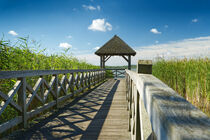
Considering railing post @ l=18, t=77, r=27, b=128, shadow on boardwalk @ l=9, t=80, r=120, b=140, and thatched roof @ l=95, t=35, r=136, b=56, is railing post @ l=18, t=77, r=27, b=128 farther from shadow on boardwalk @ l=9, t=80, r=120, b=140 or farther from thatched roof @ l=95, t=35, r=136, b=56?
thatched roof @ l=95, t=35, r=136, b=56

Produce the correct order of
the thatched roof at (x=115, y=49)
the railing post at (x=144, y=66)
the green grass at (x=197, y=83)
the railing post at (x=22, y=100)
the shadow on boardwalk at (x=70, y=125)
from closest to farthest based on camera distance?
the railing post at (x=144, y=66) < the shadow on boardwalk at (x=70, y=125) < the railing post at (x=22, y=100) < the green grass at (x=197, y=83) < the thatched roof at (x=115, y=49)

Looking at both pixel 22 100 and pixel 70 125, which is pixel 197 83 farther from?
pixel 22 100

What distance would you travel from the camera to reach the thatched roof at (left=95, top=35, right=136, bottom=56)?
15656 millimetres

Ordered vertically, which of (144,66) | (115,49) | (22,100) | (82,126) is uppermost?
(115,49)

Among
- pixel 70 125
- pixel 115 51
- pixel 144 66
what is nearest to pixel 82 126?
pixel 70 125

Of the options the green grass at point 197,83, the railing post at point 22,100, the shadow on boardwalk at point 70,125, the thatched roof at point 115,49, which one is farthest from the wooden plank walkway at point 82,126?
the thatched roof at point 115,49

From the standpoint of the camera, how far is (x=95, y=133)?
2646mm

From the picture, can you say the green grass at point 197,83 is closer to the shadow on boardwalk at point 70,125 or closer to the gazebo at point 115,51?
the shadow on boardwalk at point 70,125

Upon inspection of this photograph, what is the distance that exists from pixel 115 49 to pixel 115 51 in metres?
0.41

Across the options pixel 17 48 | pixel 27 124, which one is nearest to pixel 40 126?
pixel 27 124

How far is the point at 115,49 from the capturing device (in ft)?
52.8

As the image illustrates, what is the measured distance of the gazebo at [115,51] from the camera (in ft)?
51.4

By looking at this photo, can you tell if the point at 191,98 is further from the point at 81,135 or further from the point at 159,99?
the point at 159,99

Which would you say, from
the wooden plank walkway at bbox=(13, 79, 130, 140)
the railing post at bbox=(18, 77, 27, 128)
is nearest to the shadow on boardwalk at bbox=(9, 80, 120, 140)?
the wooden plank walkway at bbox=(13, 79, 130, 140)
